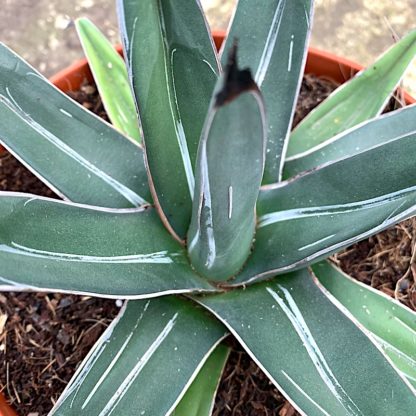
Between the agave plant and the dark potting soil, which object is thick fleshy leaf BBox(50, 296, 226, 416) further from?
the dark potting soil

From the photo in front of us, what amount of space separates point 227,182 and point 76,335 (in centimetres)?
39

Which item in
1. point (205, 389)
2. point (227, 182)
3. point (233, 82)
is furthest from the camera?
point (205, 389)

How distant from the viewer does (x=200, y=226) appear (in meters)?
0.50

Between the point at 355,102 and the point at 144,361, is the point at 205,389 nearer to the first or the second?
the point at 144,361

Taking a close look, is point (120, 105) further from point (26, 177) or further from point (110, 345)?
point (110, 345)

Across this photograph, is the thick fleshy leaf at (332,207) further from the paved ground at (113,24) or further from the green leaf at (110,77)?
the paved ground at (113,24)

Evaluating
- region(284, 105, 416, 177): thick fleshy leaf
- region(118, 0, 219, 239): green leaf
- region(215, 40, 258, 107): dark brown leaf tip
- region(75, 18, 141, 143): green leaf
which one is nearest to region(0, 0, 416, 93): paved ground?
region(75, 18, 141, 143): green leaf

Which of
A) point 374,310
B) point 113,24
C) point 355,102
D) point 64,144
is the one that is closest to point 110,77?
point 64,144

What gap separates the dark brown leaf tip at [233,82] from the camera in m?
0.30

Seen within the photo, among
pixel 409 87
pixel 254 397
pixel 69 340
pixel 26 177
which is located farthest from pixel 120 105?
pixel 409 87

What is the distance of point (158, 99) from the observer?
1.74 feet

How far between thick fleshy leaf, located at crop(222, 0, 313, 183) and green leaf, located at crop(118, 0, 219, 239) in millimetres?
90

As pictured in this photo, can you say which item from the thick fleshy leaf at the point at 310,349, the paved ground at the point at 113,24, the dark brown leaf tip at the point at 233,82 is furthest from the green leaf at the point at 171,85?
the paved ground at the point at 113,24

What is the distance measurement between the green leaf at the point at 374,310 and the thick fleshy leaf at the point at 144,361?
142mm
